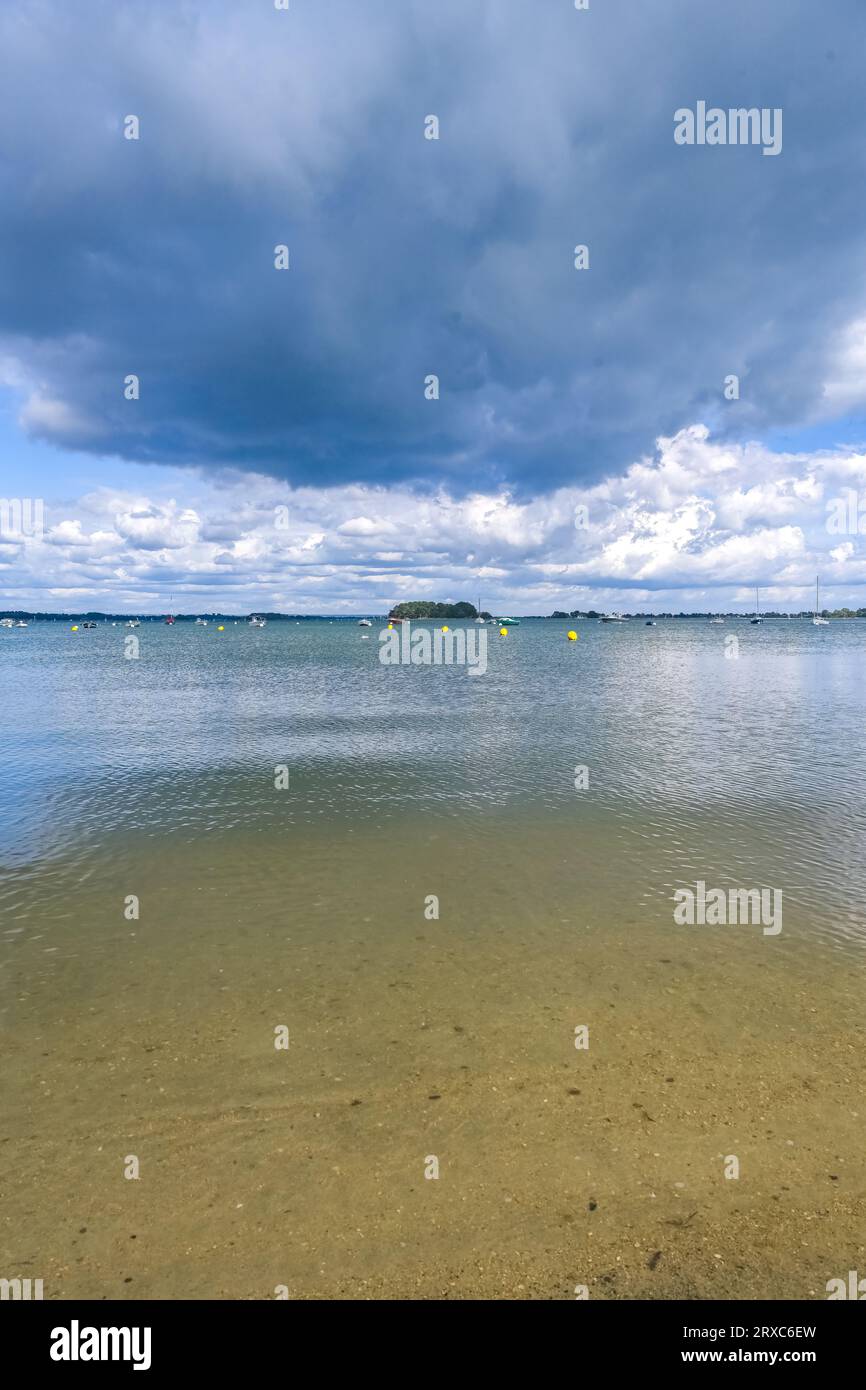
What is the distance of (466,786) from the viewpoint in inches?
1169

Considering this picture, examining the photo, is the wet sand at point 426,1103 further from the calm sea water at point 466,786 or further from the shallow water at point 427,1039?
the calm sea water at point 466,786

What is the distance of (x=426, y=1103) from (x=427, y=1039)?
5.45 ft

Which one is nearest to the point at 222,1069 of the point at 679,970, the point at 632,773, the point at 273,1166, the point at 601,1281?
the point at 273,1166

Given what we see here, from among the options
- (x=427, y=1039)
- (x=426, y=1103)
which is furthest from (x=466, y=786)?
(x=426, y=1103)

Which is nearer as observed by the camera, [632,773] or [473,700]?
[632,773]

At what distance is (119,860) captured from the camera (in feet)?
68.6

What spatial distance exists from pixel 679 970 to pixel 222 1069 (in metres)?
9.24

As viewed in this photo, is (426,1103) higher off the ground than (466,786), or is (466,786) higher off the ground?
(466,786)

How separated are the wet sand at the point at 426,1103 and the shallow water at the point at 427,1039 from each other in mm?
46

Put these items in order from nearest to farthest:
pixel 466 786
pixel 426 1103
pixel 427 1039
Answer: pixel 426 1103 → pixel 427 1039 → pixel 466 786

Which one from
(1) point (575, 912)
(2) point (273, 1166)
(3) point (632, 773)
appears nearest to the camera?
(2) point (273, 1166)

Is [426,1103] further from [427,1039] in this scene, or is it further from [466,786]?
[466,786]

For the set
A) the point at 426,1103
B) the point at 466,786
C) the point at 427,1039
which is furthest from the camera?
the point at 466,786
